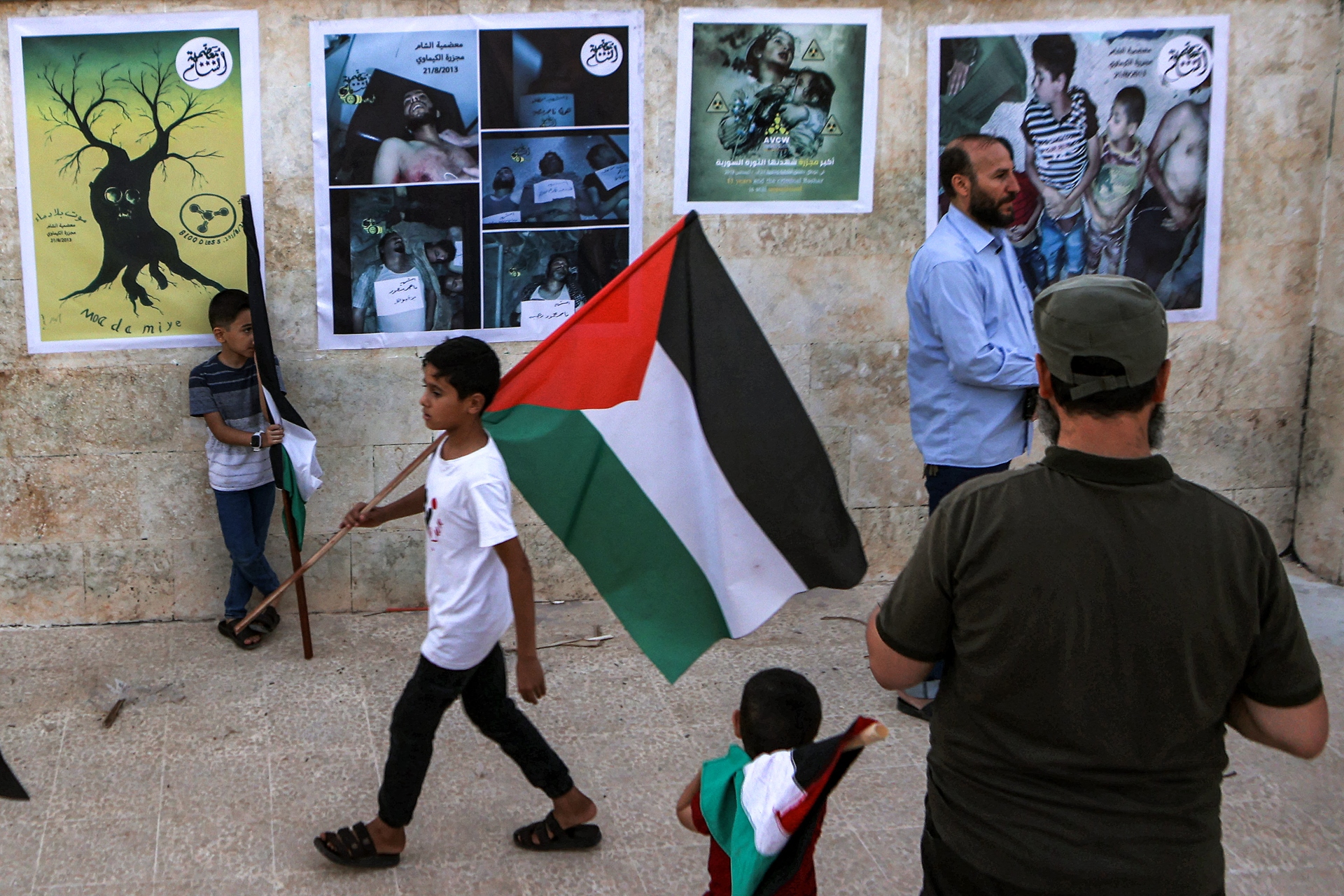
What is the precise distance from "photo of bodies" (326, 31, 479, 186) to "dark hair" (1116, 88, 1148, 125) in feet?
8.78

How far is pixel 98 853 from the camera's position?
143 inches

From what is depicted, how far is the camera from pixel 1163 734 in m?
1.92

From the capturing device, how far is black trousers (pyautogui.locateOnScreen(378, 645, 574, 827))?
3402mm

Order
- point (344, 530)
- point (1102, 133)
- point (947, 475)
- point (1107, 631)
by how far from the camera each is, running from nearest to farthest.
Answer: point (1107, 631)
point (344, 530)
point (947, 475)
point (1102, 133)

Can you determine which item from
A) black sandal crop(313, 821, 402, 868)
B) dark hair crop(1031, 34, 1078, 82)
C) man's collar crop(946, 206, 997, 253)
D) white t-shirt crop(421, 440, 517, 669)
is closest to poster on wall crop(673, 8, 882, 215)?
dark hair crop(1031, 34, 1078, 82)

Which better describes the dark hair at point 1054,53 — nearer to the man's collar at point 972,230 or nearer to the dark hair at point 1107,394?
the man's collar at point 972,230

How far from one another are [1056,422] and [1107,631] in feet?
1.16

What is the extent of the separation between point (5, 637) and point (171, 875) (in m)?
2.13

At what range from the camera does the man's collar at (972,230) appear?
4.31m

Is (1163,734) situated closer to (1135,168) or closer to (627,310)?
(627,310)

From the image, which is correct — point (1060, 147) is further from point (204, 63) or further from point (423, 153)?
point (204, 63)

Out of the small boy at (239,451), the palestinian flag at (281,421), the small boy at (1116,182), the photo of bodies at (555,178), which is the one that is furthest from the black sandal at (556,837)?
the small boy at (1116,182)

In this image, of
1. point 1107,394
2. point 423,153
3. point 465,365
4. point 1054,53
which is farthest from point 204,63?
point 1107,394

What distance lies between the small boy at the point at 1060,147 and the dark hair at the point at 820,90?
82 centimetres
